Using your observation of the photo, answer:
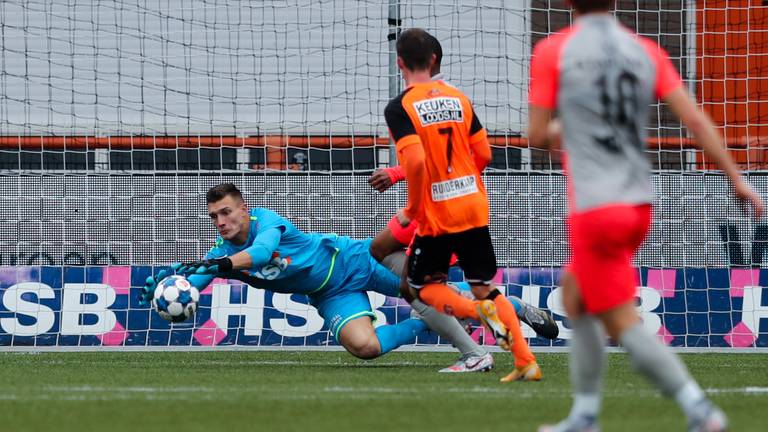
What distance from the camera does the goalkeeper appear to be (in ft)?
27.2

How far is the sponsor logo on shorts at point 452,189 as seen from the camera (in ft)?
22.8

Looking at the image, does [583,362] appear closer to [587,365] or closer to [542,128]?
[587,365]

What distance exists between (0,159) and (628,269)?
29.8 feet

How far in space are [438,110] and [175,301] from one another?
2.10m

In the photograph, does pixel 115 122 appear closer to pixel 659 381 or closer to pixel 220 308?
pixel 220 308

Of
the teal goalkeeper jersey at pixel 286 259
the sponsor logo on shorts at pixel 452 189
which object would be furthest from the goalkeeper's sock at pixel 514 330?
the teal goalkeeper jersey at pixel 286 259

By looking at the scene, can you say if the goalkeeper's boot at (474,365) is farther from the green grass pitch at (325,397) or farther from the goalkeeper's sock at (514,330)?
the goalkeeper's sock at (514,330)

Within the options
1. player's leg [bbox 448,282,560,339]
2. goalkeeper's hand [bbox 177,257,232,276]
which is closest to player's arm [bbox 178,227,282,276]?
goalkeeper's hand [bbox 177,257,232,276]

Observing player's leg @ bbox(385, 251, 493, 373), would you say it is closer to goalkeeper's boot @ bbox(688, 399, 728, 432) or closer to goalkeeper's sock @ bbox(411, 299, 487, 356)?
goalkeeper's sock @ bbox(411, 299, 487, 356)

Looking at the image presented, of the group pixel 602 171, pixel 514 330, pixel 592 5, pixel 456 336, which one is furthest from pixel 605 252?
pixel 456 336

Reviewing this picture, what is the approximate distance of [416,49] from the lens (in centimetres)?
702

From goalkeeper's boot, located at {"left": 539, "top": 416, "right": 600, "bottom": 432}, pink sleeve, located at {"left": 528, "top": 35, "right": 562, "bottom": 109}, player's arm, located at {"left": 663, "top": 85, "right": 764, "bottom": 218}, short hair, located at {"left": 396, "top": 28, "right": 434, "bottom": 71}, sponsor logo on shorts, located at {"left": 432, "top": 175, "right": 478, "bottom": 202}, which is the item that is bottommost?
goalkeeper's boot, located at {"left": 539, "top": 416, "right": 600, "bottom": 432}

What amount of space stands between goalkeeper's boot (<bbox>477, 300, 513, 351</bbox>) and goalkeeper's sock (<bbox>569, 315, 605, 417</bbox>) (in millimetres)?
2084

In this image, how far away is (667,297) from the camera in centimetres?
1080
